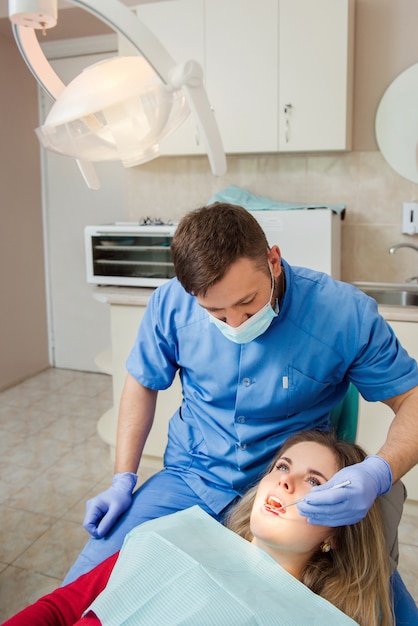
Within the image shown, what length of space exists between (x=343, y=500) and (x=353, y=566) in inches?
7.3

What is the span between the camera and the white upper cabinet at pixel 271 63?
2.69 m

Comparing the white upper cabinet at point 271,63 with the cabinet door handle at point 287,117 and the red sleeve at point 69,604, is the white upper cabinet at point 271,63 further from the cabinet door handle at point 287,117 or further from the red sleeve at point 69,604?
the red sleeve at point 69,604

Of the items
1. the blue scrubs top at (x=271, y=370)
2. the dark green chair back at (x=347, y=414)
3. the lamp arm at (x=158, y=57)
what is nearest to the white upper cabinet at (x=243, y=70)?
the blue scrubs top at (x=271, y=370)

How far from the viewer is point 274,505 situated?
1256mm

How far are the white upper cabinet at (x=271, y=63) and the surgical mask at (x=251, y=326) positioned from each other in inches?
64.3

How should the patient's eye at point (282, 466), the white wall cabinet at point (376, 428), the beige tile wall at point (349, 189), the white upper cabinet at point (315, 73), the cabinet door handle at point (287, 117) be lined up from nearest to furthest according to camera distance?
the patient's eye at point (282, 466) < the white wall cabinet at point (376, 428) < the white upper cabinet at point (315, 73) < the cabinet door handle at point (287, 117) < the beige tile wall at point (349, 189)

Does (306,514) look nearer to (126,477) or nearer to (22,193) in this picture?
(126,477)

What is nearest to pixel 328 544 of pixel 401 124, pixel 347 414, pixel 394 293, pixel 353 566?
pixel 353 566

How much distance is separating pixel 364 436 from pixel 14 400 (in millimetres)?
2285

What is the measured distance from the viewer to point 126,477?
1.55 metres

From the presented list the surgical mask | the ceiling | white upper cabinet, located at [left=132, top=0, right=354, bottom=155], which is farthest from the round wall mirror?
the surgical mask

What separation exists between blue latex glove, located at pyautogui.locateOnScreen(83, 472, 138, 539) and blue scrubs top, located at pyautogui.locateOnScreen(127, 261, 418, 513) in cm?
16

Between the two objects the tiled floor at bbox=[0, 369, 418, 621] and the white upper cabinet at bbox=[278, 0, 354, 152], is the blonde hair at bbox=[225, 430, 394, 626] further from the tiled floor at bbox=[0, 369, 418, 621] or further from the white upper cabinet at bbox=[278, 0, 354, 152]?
the white upper cabinet at bbox=[278, 0, 354, 152]

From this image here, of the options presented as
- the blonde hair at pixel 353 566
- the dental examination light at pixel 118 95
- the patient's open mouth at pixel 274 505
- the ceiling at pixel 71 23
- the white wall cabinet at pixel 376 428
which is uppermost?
the ceiling at pixel 71 23
